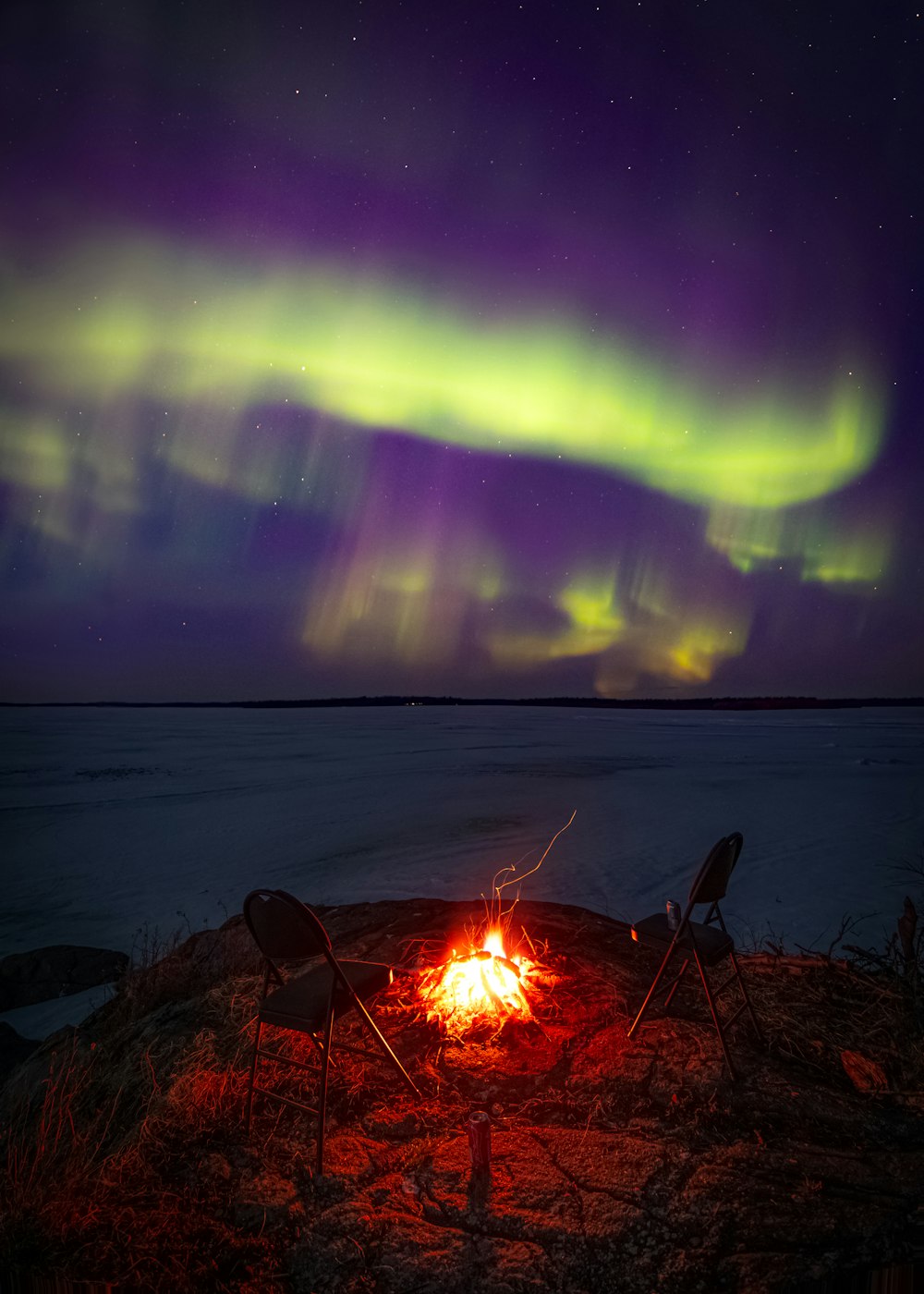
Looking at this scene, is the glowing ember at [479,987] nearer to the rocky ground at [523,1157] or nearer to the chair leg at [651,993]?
the rocky ground at [523,1157]

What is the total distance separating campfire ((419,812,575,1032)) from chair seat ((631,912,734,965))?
3.61 ft

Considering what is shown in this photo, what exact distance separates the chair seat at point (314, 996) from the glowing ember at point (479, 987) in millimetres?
1172

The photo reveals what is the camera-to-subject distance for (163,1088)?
16.3ft

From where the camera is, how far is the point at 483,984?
5578mm

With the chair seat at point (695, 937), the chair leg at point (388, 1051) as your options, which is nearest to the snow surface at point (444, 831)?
the chair seat at point (695, 937)

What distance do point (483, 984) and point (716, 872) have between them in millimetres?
2160

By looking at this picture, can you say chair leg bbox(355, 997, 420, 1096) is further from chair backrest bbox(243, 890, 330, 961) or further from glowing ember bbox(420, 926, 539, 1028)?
glowing ember bbox(420, 926, 539, 1028)

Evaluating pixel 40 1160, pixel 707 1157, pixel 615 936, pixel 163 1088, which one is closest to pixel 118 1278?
pixel 40 1160

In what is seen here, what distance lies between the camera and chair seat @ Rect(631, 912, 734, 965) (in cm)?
481

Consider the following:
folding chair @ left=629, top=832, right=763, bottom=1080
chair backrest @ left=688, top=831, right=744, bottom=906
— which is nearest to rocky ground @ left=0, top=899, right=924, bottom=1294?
folding chair @ left=629, top=832, right=763, bottom=1080

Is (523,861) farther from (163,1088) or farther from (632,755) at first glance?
(632,755)

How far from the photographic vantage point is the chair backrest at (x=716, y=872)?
4.50m

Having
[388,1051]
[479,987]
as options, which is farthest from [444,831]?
[388,1051]

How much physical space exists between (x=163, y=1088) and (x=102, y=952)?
7789 millimetres
